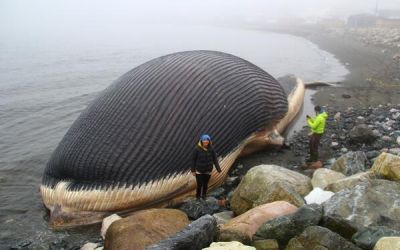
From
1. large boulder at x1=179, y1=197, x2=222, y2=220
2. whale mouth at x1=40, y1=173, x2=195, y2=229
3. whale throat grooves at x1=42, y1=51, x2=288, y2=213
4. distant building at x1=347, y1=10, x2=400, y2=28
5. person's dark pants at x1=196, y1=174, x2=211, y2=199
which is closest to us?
large boulder at x1=179, y1=197, x2=222, y2=220

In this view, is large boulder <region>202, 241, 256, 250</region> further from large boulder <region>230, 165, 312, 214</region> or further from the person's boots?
the person's boots

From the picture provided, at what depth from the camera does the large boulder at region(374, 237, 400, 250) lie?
15.7 feet

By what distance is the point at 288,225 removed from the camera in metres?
5.81

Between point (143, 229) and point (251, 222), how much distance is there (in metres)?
1.64

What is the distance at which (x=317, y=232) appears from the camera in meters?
5.34

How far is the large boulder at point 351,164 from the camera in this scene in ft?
28.1

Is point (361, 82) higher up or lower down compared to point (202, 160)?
lower down

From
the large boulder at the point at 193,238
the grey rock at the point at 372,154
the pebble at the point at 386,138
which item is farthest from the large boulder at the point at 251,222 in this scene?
the pebble at the point at 386,138

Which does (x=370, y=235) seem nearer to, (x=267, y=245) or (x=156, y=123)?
(x=267, y=245)

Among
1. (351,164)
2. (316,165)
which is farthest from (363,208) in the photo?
(316,165)


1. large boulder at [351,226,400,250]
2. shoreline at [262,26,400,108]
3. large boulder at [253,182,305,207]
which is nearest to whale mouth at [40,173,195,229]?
large boulder at [253,182,305,207]

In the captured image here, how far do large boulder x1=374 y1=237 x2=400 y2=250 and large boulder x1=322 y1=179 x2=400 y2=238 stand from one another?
692 millimetres

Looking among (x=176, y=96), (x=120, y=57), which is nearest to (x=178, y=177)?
(x=176, y=96)

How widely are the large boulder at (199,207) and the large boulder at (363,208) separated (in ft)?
8.22
